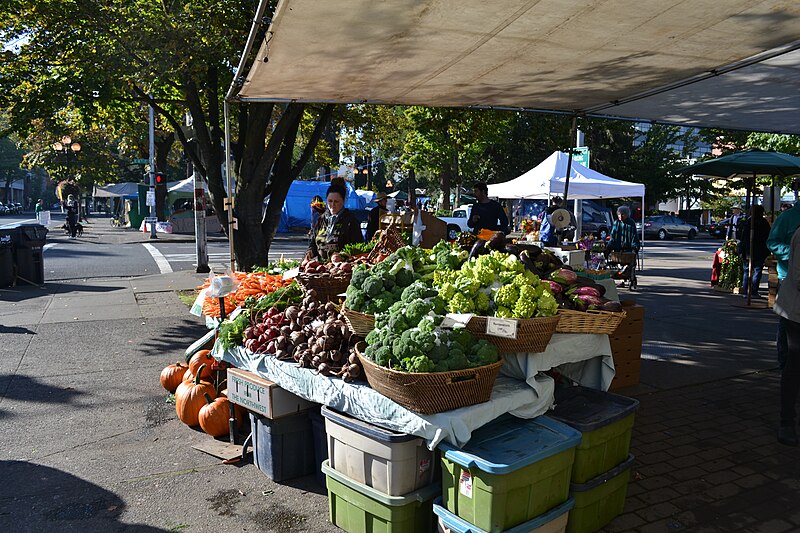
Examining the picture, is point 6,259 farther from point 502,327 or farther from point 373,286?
point 502,327

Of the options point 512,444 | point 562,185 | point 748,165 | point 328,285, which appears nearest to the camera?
point 512,444

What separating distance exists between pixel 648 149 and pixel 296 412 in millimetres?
43141

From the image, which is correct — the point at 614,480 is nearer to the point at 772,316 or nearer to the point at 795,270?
the point at 795,270

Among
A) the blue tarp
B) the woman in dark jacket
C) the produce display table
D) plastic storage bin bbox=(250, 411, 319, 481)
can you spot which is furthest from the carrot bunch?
the blue tarp

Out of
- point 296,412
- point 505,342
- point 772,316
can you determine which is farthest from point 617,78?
point 772,316

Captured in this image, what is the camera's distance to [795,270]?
4.82 m

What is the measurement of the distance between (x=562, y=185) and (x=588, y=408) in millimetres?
11381

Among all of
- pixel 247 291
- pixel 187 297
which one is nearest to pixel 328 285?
pixel 247 291

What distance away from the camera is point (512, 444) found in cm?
338

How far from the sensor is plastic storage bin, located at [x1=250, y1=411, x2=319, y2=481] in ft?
14.6

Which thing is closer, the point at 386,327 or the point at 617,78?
the point at 386,327

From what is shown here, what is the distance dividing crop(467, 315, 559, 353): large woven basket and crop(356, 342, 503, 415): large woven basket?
0.26m

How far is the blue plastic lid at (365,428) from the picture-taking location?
343cm

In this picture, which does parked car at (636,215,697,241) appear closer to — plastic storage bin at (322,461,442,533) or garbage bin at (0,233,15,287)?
garbage bin at (0,233,15,287)
